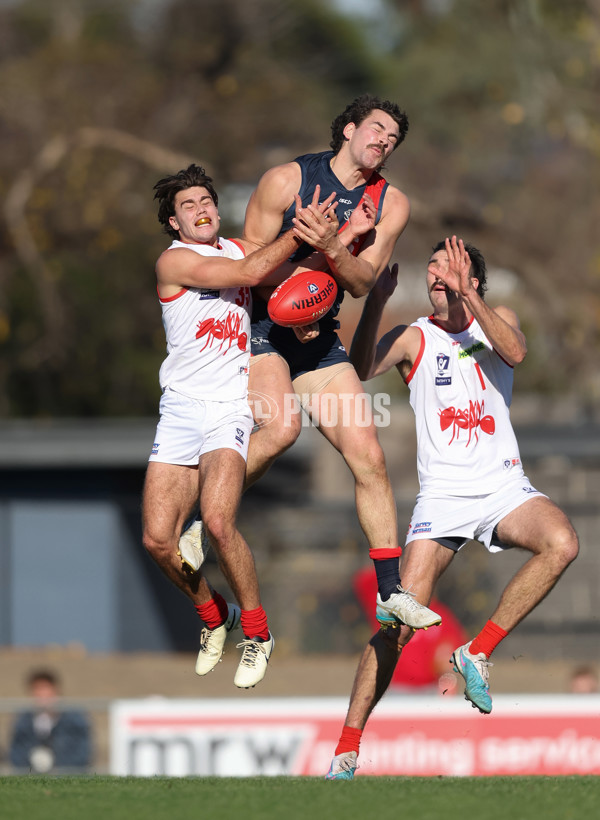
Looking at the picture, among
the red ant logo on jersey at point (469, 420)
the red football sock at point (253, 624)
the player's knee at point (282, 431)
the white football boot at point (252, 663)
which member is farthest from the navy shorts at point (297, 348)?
the white football boot at point (252, 663)

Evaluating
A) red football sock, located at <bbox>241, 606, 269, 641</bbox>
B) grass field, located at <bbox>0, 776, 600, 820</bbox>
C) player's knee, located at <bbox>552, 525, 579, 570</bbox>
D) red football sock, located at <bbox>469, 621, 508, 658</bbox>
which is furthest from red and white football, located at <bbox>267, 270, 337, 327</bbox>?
grass field, located at <bbox>0, 776, 600, 820</bbox>

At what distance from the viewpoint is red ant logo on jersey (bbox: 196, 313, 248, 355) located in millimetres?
7652

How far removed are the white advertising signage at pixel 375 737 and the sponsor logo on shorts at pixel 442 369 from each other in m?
4.41

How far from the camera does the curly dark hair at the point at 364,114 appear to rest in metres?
7.71

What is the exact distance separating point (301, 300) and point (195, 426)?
1005 millimetres

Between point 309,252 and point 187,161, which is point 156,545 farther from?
point 187,161

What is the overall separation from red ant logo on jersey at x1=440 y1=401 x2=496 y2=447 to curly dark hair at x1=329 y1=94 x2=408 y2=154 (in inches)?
65.5

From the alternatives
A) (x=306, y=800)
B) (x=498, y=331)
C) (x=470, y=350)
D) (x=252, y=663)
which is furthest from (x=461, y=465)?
(x=306, y=800)

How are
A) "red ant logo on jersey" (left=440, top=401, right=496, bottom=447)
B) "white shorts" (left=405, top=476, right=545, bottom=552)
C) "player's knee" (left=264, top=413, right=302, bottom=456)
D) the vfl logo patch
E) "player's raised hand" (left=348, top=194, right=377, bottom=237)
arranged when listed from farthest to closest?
the vfl logo patch
"red ant logo on jersey" (left=440, top=401, right=496, bottom=447)
"white shorts" (left=405, top=476, right=545, bottom=552)
"player's knee" (left=264, top=413, right=302, bottom=456)
"player's raised hand" (left=348, top=194, right=377, bottom=237)

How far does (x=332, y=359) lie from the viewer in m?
7.89

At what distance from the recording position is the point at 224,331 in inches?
303

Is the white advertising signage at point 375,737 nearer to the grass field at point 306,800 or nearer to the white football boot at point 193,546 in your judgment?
the grass field at point 306,800

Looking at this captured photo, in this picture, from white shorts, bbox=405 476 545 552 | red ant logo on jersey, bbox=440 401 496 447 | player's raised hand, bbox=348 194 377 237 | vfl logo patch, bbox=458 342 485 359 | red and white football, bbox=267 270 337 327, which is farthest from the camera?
vfl logo patch, bbox=458 342 485 359

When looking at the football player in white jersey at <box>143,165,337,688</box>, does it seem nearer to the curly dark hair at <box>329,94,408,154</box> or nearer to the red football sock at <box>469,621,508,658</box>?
the curly dark hair at <box>329,94,408,154</box>
